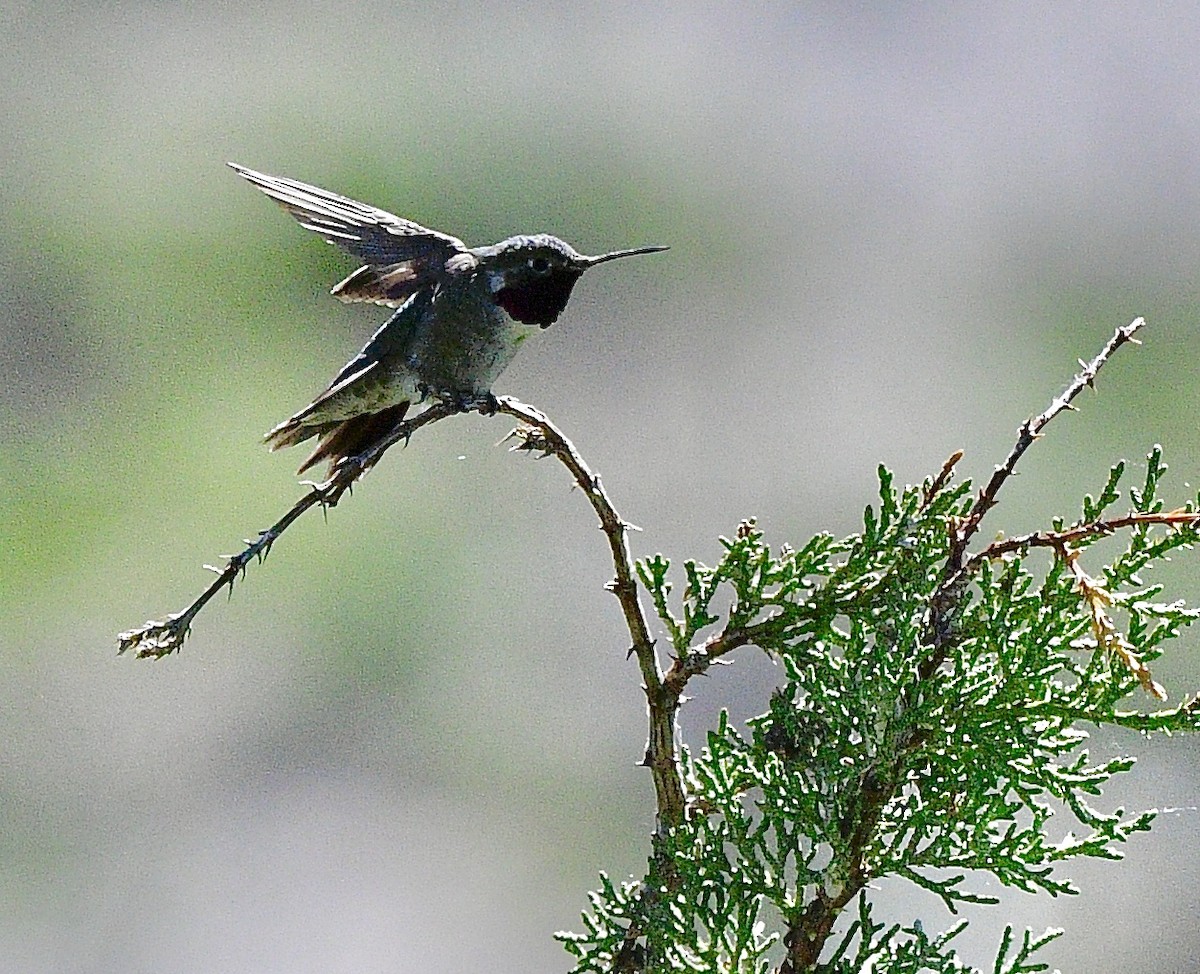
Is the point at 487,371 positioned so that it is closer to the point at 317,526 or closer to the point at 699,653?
the point at 699,653

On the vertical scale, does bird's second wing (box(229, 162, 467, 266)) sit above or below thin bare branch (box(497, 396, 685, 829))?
above

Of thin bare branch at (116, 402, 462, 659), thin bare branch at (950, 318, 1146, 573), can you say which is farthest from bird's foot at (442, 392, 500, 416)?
thin bare branch at (950, 318, 1146, 573)

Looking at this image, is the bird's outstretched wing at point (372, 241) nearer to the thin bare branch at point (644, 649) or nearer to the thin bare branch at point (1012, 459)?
the thin bare branch at point (644, 649)

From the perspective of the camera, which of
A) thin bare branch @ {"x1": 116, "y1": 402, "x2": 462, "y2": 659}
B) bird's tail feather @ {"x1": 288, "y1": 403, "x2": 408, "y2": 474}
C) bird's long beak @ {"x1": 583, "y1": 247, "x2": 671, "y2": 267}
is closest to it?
thin bare branch @ {"x1": 116, "y1": 402, "x2": 462, "y2": 659}

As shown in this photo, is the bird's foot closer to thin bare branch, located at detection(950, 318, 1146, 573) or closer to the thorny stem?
the thorny stem

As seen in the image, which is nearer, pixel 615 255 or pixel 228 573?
pixel 228 573

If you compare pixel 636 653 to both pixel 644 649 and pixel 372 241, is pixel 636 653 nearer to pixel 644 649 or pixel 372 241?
pixel 644 649

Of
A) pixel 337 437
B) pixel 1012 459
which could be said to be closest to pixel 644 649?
pixel 1012 459
